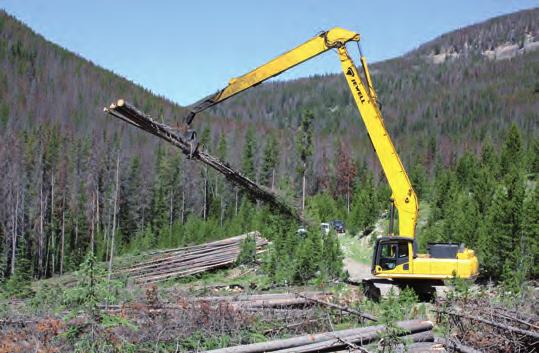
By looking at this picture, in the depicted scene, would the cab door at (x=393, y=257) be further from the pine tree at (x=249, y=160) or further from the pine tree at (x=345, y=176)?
the pine tree at (x=345, y=176)

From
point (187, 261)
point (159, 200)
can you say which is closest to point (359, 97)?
point (187, 261)

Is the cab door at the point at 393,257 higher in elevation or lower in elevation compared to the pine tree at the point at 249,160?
lower

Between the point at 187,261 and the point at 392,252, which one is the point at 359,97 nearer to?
the point at 392,252

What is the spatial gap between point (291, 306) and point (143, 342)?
378 cm

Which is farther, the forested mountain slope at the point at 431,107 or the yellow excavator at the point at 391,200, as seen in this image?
the forested mountain slope at the point at 431,107

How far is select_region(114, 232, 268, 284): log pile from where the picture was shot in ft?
72.0

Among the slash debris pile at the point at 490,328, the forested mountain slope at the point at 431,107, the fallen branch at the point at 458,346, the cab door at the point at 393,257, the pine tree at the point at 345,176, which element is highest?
the forested mountain slope at the point at 431,107

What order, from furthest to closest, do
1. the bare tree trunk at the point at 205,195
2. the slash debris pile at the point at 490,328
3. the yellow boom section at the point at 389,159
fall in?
the bare tree trunk at the point at 205,195 < the yellow boom section at the point at 389,159 < the slash debris pile at the point at 490,328

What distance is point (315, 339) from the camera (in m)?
8.59

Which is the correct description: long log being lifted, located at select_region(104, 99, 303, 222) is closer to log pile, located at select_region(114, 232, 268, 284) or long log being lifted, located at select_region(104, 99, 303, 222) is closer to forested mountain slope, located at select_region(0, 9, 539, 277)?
forested mountain slope, located at select_region(0, 9, 539, 277)

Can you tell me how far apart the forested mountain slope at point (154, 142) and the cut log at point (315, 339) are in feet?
36.5

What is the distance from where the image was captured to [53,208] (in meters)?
51.1

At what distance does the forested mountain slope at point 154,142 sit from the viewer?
4988cm

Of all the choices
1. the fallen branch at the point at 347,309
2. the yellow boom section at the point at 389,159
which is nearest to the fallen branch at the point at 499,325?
the fallen branch at the point at 347,309
